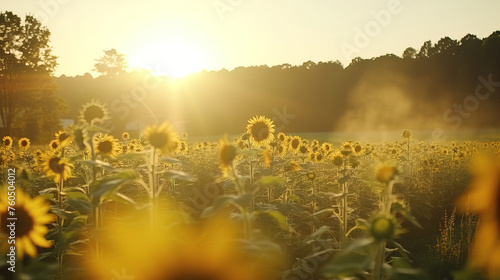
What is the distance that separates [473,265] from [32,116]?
34.0 m

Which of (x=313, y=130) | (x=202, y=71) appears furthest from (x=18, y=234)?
(x=202, y=71)

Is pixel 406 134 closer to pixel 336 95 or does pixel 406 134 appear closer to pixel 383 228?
pixel 383 228

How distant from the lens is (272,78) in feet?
184

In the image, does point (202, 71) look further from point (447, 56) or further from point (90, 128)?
point (90, 128)

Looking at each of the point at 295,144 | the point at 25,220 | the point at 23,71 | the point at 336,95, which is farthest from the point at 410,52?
the point at 25,220

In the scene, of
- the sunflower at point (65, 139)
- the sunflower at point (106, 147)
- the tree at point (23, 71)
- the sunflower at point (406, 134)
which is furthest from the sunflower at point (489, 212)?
the tree at point (23, 71)

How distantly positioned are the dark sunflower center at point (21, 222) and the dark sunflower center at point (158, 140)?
765 mm

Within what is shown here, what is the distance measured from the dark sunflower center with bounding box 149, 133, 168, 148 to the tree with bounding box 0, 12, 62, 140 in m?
30.9

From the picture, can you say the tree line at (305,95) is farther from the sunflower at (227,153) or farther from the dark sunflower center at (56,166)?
the sunflower at (227,153)

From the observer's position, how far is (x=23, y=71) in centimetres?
2920

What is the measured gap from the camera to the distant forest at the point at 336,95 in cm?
4200

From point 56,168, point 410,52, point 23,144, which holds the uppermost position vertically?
point 410,52

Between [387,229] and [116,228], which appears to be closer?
[387,229]

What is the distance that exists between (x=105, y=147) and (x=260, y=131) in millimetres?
2267
